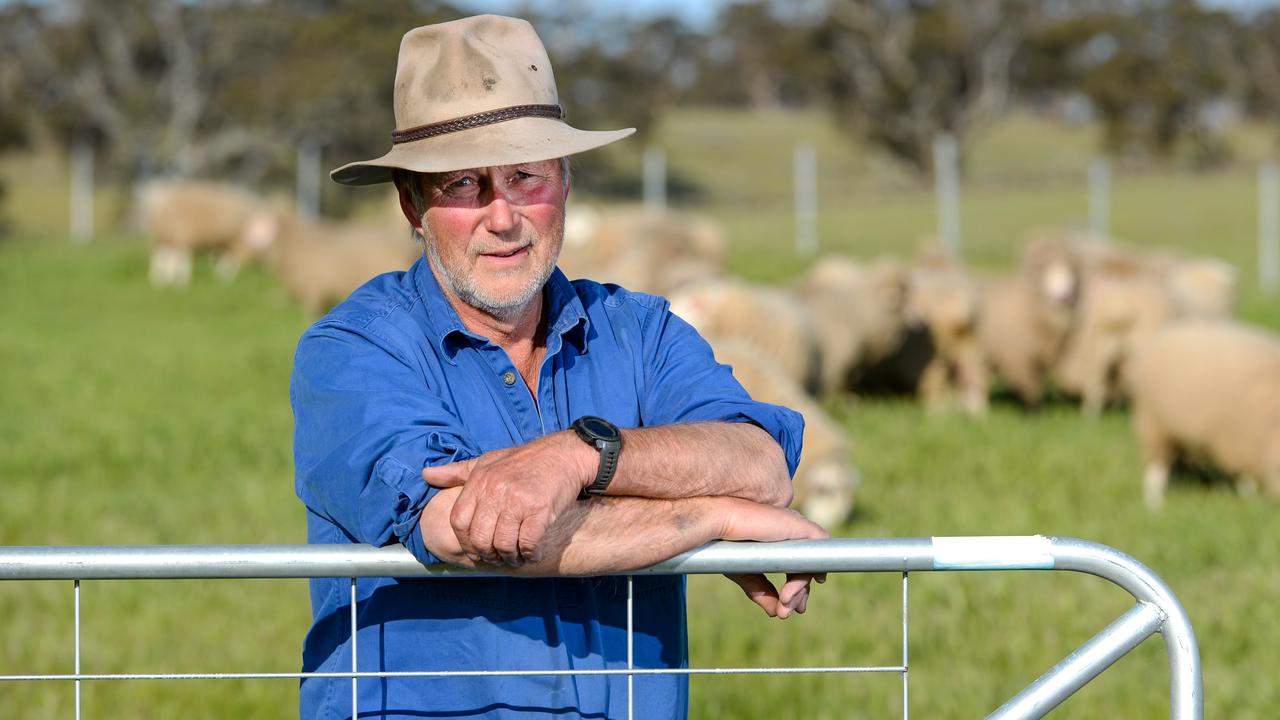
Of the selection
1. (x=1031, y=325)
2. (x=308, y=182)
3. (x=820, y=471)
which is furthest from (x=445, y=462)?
(x=308, y=182)

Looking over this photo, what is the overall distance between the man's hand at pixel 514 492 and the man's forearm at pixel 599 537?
3cm

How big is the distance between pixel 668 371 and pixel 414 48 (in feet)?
2.57

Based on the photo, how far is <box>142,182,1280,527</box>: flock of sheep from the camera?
9.60 meters

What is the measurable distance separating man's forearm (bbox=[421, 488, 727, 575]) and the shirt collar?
438 millimetres

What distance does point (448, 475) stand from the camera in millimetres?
2428

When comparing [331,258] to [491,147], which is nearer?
[491,147]

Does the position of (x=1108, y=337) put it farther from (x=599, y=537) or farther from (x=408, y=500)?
(x=408, y=500)

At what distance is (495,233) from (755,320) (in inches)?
380

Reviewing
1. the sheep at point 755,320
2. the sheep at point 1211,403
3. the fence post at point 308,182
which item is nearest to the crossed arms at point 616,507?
the sheep at point 1211,403

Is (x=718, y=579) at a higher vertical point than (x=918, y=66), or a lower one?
lower

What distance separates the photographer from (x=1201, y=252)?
30609mm

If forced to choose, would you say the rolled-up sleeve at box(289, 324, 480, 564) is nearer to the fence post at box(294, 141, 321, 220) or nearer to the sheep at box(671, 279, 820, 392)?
the sheep at box(671, 279, 820, 392)

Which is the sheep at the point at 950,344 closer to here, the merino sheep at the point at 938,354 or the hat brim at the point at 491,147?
the merino sheep at the point at 938,354

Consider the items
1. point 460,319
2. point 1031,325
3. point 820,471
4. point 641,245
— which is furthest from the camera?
point 641,245
